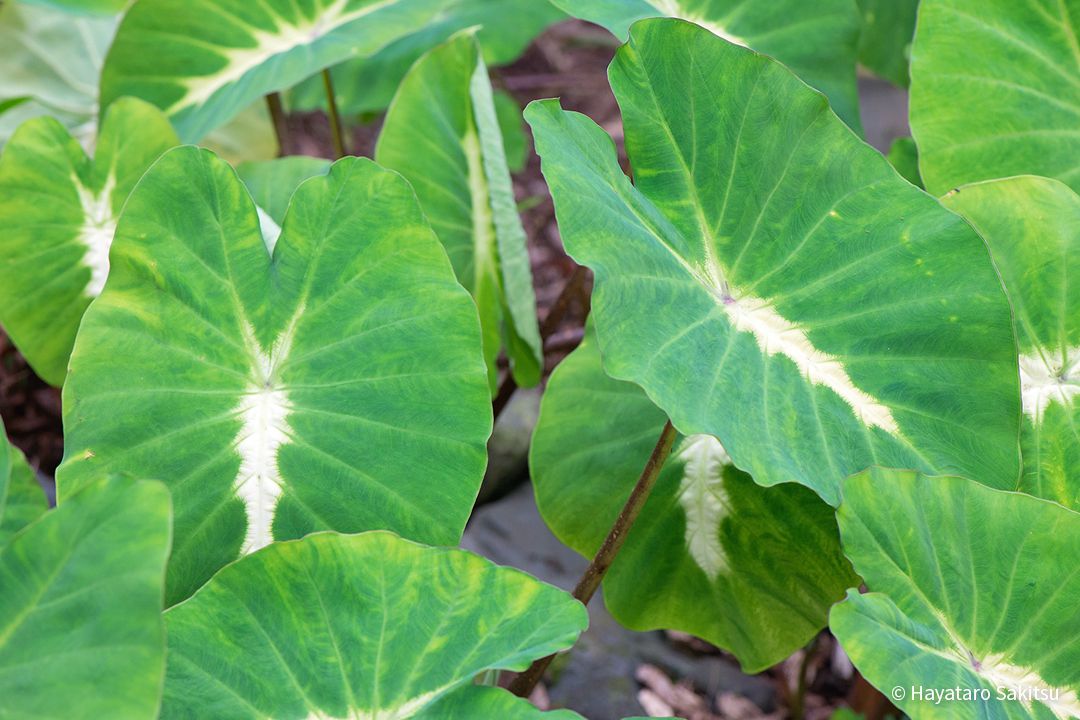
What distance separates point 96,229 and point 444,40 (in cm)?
65

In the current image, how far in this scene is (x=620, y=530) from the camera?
0.95 m

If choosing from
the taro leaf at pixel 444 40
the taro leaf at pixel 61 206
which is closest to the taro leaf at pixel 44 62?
the taro leaf at pixel 444 40

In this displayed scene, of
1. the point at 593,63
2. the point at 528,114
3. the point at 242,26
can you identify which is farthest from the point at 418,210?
the point at 593,63

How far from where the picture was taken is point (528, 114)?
82 centimetres

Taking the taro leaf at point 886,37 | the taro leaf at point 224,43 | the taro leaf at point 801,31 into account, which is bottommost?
the taro leaf at point 886,37

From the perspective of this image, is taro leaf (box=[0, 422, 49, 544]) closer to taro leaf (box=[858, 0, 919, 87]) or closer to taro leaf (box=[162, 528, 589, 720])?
taro leaf (box=[162, 528, 589, 720])

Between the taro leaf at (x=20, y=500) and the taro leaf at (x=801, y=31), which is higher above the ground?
the taro leaf at (x=801, y=31)

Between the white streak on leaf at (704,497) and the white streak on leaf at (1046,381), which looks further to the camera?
the white streak on leaf at (704,497)

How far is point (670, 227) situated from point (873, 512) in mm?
315

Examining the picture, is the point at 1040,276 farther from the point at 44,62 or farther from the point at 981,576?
the point at 44,62

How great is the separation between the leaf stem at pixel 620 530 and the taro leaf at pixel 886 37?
110 cm

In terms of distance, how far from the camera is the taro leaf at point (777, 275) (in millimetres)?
800

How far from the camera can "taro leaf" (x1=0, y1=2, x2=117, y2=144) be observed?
1.75 metres

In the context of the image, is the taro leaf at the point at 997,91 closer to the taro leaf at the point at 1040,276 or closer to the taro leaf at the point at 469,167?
the taro leaf at the point at 1040,276
